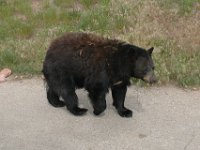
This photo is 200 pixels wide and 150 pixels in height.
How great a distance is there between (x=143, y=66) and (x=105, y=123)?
82cm

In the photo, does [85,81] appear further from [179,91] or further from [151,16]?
[151,16]

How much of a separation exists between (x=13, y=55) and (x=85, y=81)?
2253mm

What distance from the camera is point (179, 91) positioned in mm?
7422

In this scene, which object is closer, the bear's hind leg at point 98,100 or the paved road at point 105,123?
the paved road at point 105,123

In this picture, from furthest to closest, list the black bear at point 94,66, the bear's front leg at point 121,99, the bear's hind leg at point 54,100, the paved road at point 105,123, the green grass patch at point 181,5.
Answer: the green grass patch at point 181,5, the bear's hind leg at point 54,100, the bear's front leg at point 121,99, the black bear at point 94,66, the paved road at point 105,123

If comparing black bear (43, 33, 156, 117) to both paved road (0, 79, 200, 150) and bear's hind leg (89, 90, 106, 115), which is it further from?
paved road (0, 79, 200, 150)

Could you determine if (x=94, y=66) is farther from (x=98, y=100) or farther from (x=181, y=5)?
(x=181, y=5)

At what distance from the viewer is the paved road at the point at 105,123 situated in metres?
6.19

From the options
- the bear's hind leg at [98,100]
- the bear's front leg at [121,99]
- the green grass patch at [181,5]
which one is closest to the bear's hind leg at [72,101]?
the bear's hind leg at [98,100]

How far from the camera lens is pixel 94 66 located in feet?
21.2

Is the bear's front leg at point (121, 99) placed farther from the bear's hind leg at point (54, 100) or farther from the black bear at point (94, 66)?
the bear's hind leg at point (54, 100)

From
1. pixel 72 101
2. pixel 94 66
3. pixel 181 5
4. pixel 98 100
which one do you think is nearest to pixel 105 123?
pixel 98 100

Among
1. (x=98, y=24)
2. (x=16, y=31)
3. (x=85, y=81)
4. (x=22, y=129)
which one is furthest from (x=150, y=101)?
(x=16, y=31)

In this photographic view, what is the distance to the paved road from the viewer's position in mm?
6191
